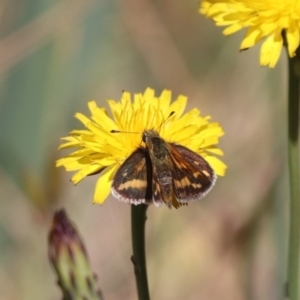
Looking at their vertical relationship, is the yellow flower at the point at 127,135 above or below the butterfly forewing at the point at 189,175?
above

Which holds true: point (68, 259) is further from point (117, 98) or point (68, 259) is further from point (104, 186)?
point (117, 98)

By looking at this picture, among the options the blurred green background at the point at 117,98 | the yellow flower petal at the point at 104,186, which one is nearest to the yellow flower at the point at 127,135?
the yellow flower petal at the point at 104,186

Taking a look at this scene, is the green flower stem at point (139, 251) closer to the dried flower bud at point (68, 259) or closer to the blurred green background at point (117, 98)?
the dried flower bud at point (68, 259)

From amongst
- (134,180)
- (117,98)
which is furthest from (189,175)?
(117,98)

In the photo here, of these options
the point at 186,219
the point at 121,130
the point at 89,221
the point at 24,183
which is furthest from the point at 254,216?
the point at 121,130

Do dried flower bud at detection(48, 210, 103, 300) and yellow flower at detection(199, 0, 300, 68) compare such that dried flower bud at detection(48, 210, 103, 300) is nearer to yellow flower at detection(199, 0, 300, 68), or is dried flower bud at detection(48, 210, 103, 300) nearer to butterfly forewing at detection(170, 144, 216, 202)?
butterfly forewing at detection(170, 144, 216, 202)
